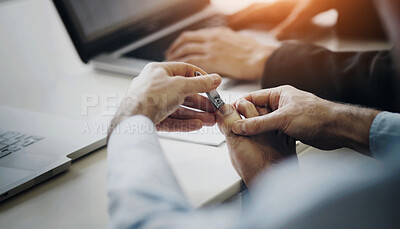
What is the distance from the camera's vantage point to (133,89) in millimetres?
645

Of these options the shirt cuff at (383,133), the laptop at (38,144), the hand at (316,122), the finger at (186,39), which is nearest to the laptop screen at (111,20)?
the finger at (186,39)

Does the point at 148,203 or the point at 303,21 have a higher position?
the point at 148,203

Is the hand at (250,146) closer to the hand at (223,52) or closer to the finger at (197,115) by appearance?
the finger at (197,115)

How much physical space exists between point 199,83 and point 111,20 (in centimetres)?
53

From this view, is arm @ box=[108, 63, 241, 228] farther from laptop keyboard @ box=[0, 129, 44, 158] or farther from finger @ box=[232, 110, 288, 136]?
laptop keyboard @ box=[0, 129, 44, 158]

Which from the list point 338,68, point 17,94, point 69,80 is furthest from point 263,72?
point 17,94

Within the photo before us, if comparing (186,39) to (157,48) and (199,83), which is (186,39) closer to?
(157,48)

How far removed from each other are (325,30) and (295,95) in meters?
0.54

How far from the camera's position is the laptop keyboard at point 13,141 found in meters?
0.70

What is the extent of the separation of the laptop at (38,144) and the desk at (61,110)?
2cm

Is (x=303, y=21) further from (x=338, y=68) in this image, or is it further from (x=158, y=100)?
(x=158, y=100)

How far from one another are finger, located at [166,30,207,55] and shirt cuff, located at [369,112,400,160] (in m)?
0.55

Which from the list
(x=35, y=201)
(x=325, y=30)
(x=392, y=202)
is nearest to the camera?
(x=392, y=202)

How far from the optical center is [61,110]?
0.90 meters
